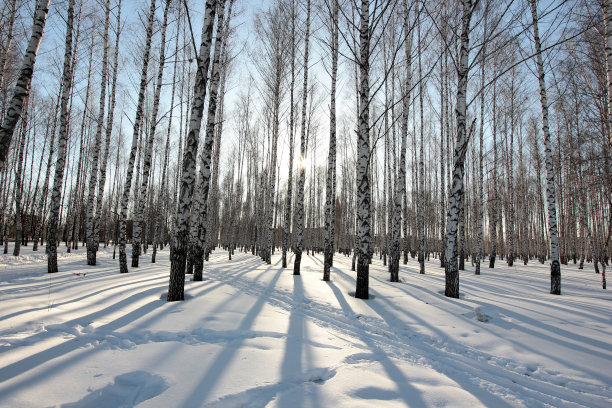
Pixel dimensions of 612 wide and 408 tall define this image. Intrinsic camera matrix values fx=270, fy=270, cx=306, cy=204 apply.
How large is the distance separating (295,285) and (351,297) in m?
2.02

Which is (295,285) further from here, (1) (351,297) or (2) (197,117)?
(2) (197,117)

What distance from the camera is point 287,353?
2.93m

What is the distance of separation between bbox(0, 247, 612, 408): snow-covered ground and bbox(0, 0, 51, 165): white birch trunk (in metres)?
2.79

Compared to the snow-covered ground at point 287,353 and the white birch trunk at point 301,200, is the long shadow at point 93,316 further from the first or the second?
the white birch trunk at point 301,200

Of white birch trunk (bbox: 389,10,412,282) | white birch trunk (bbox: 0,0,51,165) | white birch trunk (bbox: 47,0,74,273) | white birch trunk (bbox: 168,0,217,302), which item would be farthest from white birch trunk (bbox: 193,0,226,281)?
white birch trunk (bbox: 389,10,412,282)

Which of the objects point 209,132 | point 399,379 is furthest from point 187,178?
point 399,379

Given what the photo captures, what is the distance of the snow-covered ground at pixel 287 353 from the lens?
6.90ft

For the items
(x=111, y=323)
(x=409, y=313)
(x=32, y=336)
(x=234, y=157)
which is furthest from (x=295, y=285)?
(x=234, y=157)

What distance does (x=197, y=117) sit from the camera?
5.17 metres

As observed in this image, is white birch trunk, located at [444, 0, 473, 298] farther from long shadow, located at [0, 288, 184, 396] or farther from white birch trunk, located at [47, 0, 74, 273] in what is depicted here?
white birch trunk, located at [47, 0, 74, 273]

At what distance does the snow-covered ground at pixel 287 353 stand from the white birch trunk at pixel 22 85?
2.79 meters

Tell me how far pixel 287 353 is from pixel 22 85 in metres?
6.46

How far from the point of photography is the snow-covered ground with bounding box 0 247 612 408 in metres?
2.10

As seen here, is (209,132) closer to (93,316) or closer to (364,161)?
(364,161)
